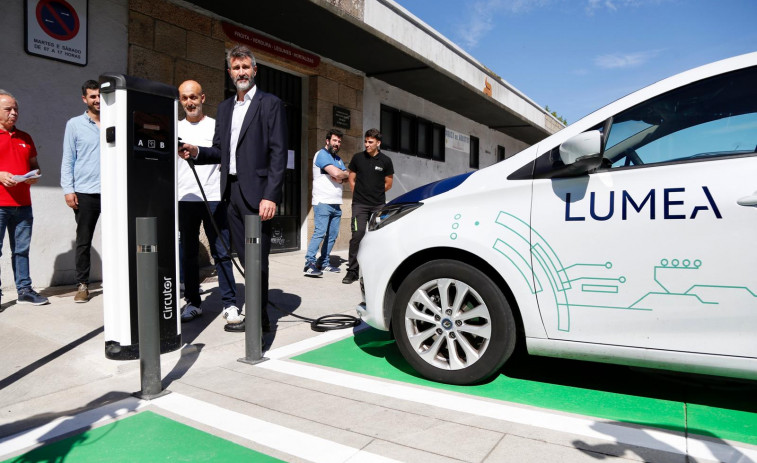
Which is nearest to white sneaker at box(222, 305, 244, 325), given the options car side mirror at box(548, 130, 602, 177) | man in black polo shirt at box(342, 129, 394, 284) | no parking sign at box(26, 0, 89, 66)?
man in black polo shirt at box(342, 129, 394, 284)

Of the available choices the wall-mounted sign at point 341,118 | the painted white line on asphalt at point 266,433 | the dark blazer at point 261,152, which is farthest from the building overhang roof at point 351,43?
the painted white line on asphalt at point 266,433

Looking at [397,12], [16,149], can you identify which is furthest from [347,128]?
[16,149]

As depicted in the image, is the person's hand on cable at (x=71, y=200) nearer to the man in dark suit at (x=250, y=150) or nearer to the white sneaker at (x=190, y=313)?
the white sneaker at (x=190, y=313)

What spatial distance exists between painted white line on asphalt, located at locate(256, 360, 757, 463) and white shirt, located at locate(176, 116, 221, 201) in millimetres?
1845

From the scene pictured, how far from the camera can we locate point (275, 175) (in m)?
4.11

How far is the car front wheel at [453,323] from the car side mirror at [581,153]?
787 millimetres

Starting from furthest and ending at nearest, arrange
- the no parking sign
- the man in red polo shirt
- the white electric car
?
the no parking sign < the man in red polo shirt < the white electric car

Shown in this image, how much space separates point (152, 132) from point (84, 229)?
7.16 ft

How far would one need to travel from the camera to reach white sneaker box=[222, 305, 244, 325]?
4.54 m

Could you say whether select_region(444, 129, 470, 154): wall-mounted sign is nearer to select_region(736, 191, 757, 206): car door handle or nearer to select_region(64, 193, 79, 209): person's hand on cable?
select_region(64, 193, 79, 209): person's hand on cable

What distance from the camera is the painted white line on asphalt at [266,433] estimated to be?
2389 millimetres

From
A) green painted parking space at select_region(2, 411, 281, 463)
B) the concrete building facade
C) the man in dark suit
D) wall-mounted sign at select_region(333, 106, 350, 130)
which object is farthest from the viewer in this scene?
wall-mounted sign at select_region(333, 106, 350, 130)

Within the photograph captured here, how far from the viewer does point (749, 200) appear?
2.57 m

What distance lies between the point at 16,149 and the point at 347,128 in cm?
616
